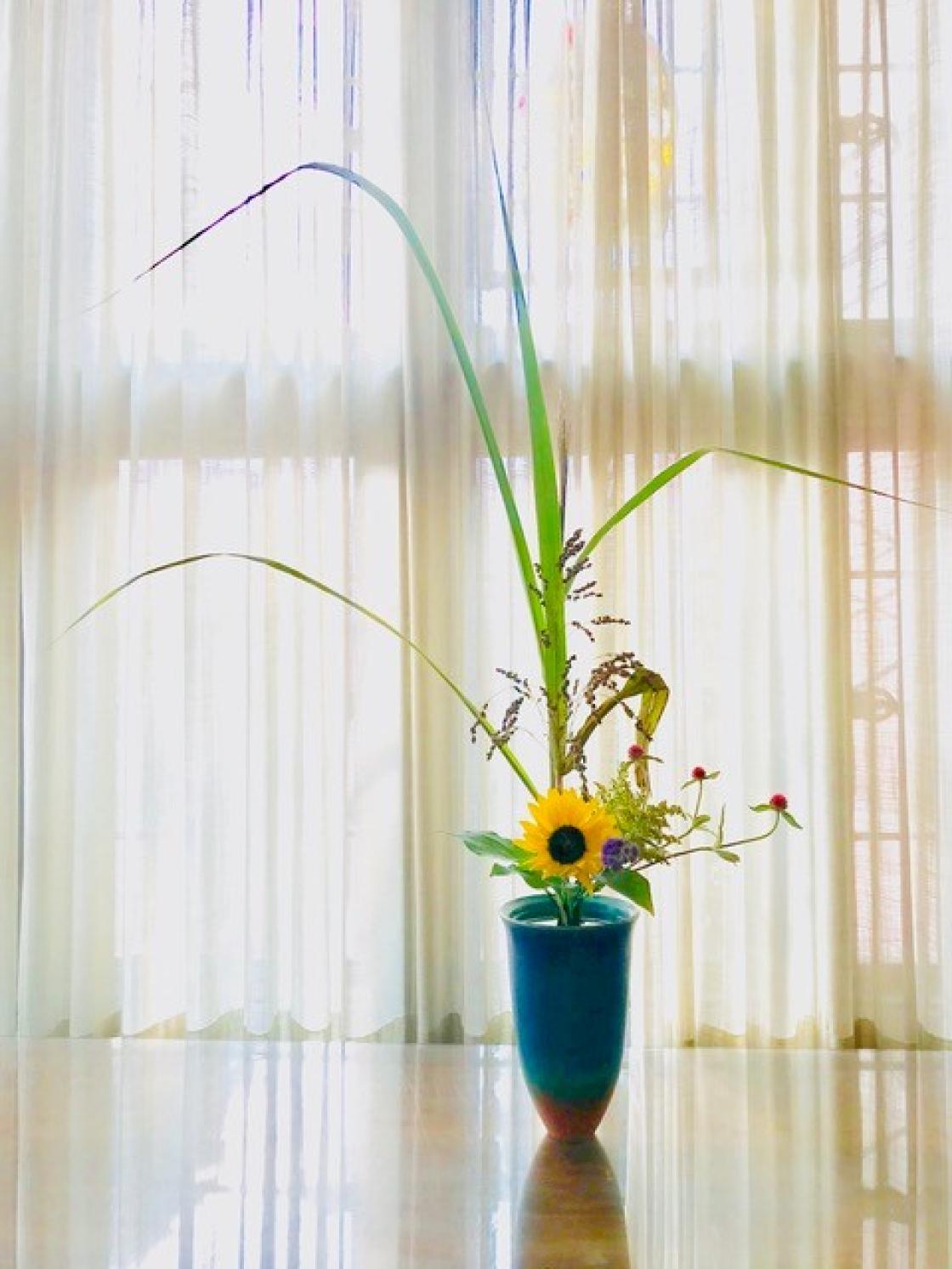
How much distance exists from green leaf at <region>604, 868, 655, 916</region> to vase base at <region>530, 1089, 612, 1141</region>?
16cm

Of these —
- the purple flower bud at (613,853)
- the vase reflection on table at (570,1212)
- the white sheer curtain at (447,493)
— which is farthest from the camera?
the white sheer curtain at (447,493)

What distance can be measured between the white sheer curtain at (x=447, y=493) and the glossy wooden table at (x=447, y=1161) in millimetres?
794

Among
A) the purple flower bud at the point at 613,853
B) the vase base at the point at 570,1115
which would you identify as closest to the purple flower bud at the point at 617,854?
the purple flower bud at the point at 613,853

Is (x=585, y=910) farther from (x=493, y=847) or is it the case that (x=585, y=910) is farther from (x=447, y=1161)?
(x=447, y=1161)

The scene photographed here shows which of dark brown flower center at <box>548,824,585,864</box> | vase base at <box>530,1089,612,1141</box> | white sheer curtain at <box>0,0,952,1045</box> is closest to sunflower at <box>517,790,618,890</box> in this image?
dark brown flower center at <box>548,824,585,864</box>

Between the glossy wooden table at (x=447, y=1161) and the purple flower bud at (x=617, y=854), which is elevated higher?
the purple flower bud at (x=617, y=854)

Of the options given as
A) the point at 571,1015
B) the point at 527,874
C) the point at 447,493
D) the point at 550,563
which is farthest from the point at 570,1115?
the point at 447,493

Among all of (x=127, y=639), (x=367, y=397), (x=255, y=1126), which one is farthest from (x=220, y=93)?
(x=255, y=1126)

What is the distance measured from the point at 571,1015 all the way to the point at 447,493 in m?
1.18

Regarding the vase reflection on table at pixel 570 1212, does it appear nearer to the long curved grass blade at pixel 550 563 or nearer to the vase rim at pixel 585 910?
the vase rim at pixel 585 910

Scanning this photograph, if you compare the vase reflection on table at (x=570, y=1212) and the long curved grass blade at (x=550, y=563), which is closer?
the vase reflection on table at (x=570, y=1212)

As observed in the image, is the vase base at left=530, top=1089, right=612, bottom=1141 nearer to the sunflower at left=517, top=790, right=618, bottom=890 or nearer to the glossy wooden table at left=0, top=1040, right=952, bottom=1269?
the glossy wooden table at left=0, top=1040, right=952, bottom=1269

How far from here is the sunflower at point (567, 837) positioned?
2.75 ft

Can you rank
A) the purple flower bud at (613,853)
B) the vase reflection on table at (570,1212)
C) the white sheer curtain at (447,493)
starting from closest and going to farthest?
the vase reflection on table at (570,1212) < the purple flower bud at (613,853) < the white sheer curtain at (447,493)
